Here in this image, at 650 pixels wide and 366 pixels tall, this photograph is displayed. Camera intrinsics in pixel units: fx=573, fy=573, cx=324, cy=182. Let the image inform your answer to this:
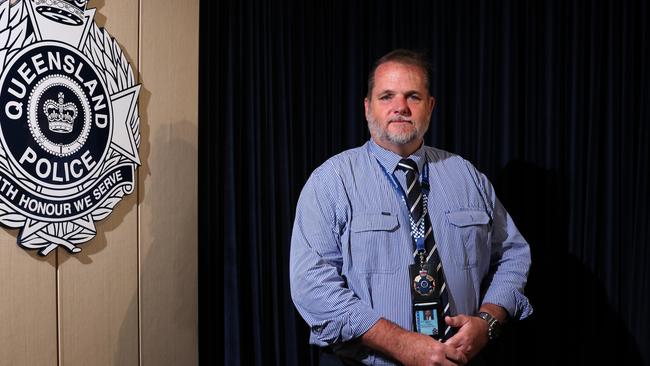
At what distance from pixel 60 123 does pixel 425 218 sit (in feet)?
3.89

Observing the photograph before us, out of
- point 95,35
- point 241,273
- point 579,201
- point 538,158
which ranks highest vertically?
point 95,35

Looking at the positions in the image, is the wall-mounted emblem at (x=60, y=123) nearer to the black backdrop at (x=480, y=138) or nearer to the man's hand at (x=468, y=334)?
the black backdrop at (x=480, y=138)

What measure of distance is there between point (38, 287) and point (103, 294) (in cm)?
26

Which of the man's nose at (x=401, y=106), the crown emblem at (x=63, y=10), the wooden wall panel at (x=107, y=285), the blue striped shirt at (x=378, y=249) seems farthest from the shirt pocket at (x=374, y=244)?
the crown emblem at (x=63, y=10)

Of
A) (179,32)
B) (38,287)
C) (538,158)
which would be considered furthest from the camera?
(538,158)

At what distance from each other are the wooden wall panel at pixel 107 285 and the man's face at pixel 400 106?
3.04 ft

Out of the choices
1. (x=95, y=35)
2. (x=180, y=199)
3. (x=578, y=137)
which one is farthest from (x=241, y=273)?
(x=578, y=137)

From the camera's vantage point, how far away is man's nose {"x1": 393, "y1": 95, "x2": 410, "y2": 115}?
184 centimetres

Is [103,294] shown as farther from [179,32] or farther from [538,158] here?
[538,158]

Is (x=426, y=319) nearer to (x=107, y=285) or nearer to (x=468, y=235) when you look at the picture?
(x=468, y=235)

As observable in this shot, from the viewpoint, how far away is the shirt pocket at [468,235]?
180cm

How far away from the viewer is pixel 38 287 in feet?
5.77

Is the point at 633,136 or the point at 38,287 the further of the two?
the point at 633,136

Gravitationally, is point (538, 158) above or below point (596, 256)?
above
